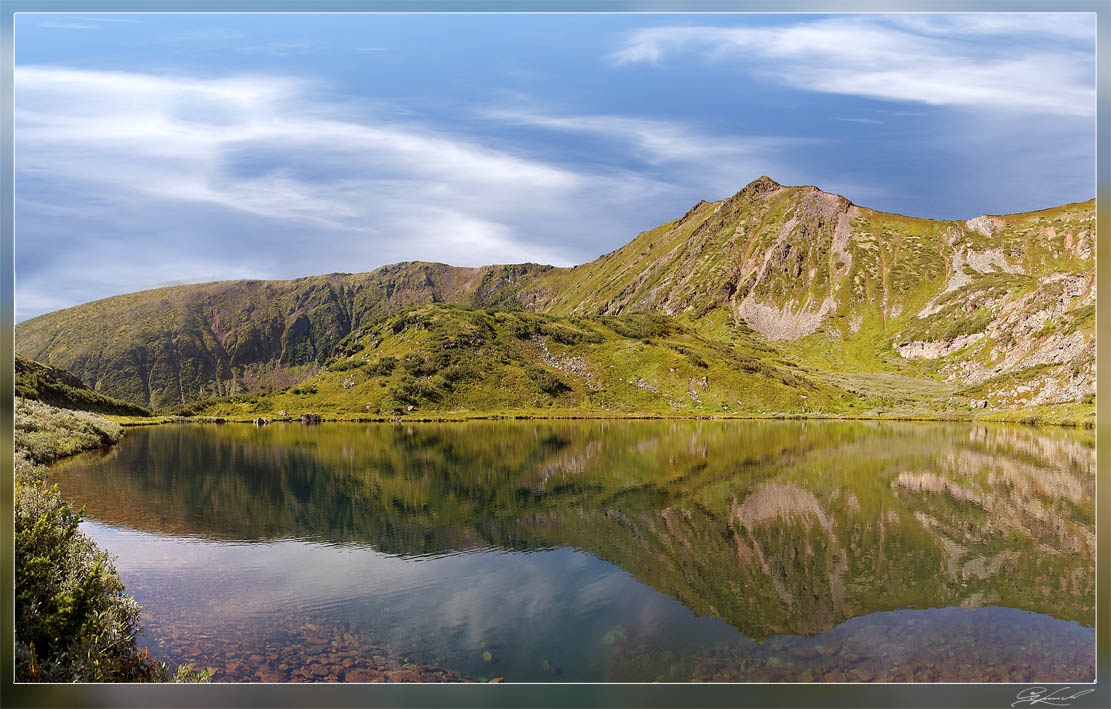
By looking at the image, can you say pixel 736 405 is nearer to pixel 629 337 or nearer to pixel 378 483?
pixel 629 337

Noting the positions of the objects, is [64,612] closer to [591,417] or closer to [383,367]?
[591,417]

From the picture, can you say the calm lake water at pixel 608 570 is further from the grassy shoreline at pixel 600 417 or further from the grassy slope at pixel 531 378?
the grassy slope at pixel 531 378

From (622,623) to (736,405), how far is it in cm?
12920

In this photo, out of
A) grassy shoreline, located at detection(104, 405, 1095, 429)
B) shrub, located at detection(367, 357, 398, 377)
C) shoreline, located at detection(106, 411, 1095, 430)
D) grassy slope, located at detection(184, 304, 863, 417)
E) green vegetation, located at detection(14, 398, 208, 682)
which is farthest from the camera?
shrub, located at detection(367, 357, 398, 377)

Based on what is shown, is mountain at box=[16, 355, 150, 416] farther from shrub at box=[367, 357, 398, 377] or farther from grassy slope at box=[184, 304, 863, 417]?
shrub at box=[367, 357, 398, 377]

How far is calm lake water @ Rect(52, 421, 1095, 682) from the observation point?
1449 centimetres

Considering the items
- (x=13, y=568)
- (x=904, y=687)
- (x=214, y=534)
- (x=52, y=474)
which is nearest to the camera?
(x=904, y=687)

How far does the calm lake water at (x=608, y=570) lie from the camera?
1449 cm

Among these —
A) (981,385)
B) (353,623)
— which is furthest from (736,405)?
(353,623)

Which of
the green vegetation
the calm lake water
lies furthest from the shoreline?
the green vegetation

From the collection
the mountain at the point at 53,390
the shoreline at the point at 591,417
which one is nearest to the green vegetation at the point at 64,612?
the mountain at the point at 53,390

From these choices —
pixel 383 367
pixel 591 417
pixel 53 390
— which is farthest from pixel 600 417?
pixel 53 390

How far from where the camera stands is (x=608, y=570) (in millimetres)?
21812

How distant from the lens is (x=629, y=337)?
173250 mm
